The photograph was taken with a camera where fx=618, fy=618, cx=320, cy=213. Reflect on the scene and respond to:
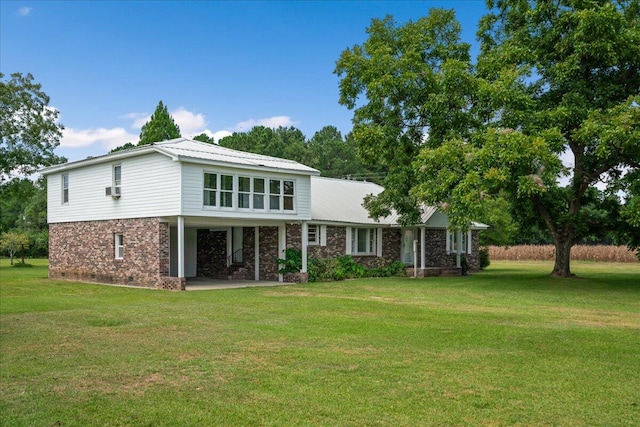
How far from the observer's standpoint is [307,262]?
25703mm

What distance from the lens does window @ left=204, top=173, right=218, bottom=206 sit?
22.1 meters

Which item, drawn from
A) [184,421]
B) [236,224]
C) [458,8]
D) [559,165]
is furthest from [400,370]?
[458,8]

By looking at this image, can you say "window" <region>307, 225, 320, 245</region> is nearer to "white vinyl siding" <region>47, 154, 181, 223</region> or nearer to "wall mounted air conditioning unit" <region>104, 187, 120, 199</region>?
"white vinyl siding" <region>47, 154, 181, 223</region>

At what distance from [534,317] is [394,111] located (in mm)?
13743

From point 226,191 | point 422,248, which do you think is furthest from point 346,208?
point 226,191

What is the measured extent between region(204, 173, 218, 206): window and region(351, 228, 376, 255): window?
8368mm

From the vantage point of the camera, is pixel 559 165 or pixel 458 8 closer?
pixel 559 165

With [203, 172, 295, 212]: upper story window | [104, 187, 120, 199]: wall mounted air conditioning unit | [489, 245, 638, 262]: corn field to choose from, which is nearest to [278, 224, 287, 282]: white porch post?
[203, 172, 295, 212]: upper story window

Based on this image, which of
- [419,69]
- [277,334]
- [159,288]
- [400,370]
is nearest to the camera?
[400,370]

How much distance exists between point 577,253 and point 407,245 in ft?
76.3

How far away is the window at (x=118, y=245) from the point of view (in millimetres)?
24234

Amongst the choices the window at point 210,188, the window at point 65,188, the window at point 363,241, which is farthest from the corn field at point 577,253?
the window at point 65,188

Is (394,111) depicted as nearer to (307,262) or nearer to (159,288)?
(307,262)

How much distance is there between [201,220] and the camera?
76.0ft
